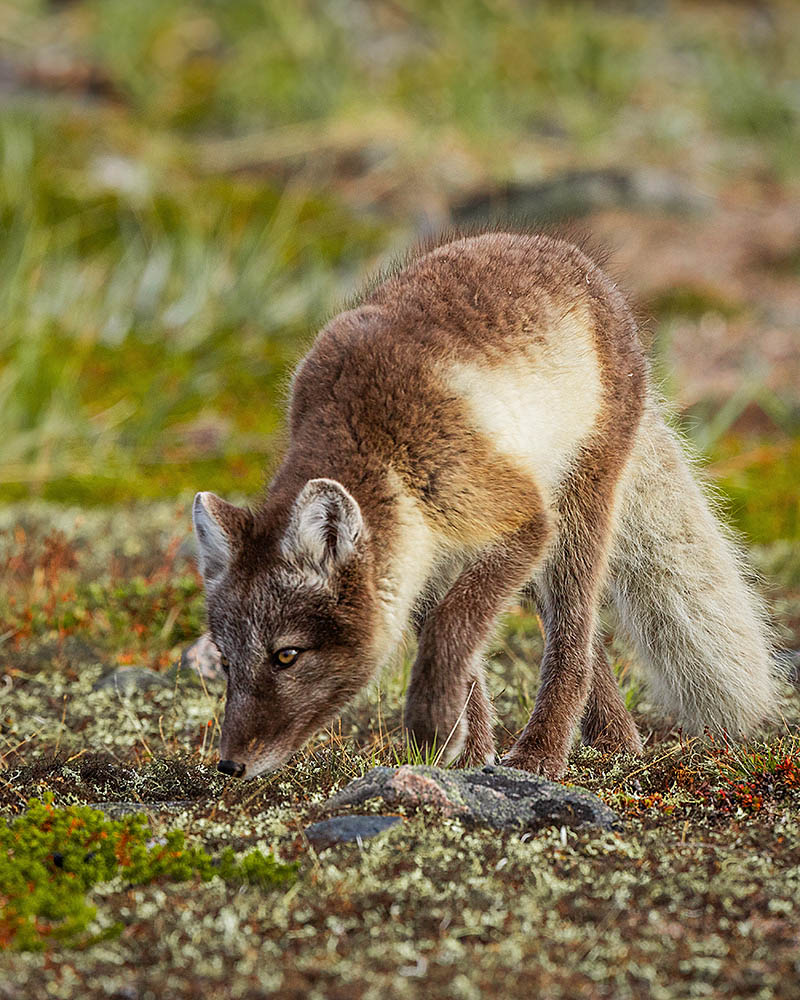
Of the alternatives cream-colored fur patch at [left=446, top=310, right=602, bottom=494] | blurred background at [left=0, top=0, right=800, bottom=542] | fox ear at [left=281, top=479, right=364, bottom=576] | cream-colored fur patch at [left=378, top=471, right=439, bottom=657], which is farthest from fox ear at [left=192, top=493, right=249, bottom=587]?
blurred background at [left=0, top=0, right=800, bottom=542]

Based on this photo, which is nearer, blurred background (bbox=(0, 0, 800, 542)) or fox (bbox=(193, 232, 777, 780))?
fox (bbox=(193, 232, 777, 780))

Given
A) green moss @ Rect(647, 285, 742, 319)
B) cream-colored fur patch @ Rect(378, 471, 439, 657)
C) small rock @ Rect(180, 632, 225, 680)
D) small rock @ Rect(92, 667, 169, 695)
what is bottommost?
small rock @ Rect(92, 667, 169, 695)

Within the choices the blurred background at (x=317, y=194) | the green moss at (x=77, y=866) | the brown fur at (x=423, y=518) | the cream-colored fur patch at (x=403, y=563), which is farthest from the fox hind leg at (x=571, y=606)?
the green moss at (x=77, y=866)

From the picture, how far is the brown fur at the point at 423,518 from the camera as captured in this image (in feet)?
13.4

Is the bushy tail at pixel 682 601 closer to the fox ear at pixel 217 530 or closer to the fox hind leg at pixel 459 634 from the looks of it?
the fox hind leg at pixel 459 634

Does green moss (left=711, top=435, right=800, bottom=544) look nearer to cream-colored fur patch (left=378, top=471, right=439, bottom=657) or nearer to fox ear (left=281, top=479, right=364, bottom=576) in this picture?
cream-colored fur patch (left=378, top=471, right=439, bottom=657)

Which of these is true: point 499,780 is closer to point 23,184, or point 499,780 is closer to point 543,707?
point 543,707

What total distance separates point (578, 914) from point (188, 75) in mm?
16467

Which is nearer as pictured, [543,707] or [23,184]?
[543,707]

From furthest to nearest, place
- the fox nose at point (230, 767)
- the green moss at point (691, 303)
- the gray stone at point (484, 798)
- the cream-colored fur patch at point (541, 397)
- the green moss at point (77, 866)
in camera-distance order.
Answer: the green moss at point (691, 303)
the cream-colored fur patch at point (541, 397)
the fox nose at point (230, 767)
the gray stone at point (484, 798)
the green moss at point (77, 866)

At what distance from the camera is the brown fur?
4086 mm

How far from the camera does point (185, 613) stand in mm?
6613

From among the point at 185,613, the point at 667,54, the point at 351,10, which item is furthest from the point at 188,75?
the point at 185,613

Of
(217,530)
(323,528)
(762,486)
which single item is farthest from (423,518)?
(762,486)
